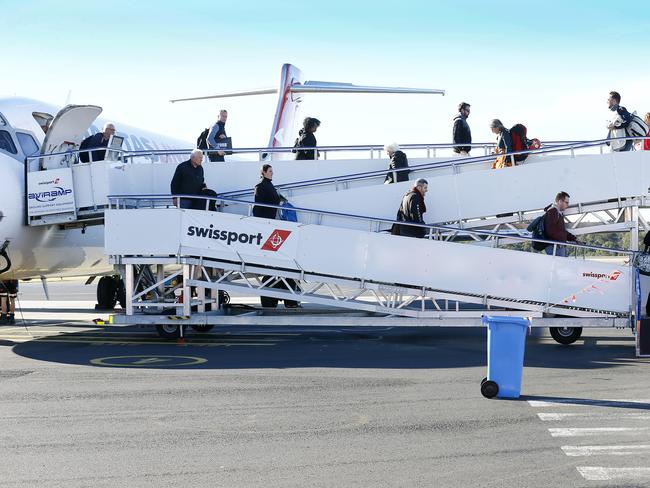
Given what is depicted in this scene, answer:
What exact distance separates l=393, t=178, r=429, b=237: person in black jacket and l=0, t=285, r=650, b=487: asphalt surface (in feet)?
6.76

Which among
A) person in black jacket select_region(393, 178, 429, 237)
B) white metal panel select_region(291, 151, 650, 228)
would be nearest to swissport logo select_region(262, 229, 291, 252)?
white metal panel select_region(291, 151, 650, 228)

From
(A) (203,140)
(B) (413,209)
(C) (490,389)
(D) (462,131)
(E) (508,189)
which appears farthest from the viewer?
(A) (203,140)

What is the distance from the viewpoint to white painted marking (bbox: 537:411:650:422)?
28.5 feet

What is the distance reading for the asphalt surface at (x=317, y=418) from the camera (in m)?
6.75

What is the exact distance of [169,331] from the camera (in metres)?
16.2

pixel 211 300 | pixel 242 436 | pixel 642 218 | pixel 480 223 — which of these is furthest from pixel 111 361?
pixel 642 218

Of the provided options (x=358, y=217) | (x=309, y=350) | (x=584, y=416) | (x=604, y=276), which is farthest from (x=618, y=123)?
(x=584, y=416)

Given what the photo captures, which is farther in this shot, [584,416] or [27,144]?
[27,144]

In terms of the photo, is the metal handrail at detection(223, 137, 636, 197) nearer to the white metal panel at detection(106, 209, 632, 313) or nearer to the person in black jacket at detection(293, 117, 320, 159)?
the person in black jacket at detection(293, 117, 320, 159)

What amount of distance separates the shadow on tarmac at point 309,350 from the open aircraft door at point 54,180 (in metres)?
2.45

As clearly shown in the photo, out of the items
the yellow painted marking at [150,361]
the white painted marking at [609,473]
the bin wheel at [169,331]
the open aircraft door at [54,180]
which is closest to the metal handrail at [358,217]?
the open aircraft door at [54,180]

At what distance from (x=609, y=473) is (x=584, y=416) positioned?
2233 millimetres

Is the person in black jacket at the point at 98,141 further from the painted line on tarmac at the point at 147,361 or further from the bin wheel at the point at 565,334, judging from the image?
the bin wheel at the point at 565,334

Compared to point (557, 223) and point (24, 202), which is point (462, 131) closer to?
point (557, 223)
